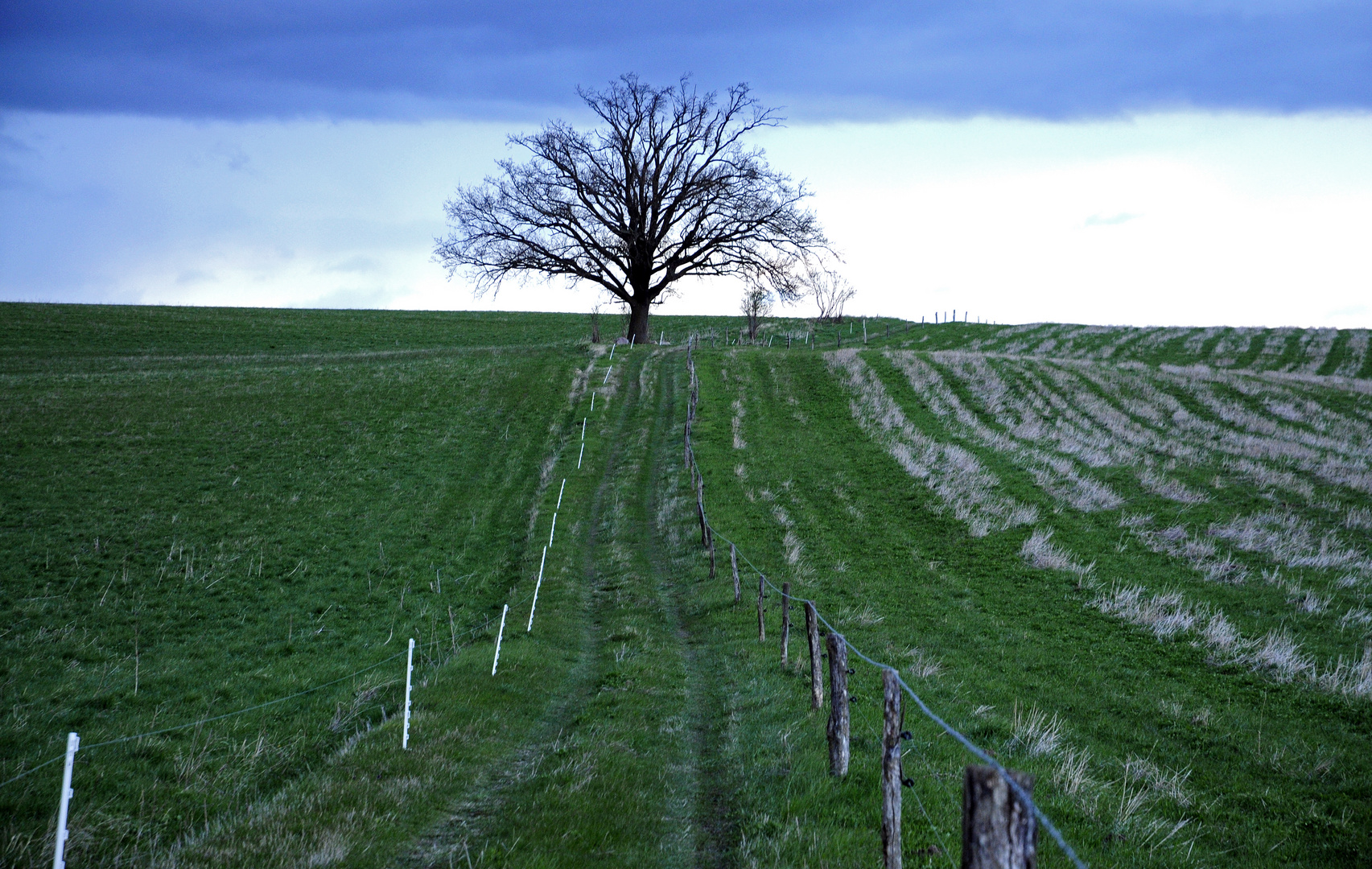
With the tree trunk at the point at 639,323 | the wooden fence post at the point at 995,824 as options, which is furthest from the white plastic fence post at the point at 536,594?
the tree trunk at the point at 639,323

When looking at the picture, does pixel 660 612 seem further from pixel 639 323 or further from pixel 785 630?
pixel 639 323

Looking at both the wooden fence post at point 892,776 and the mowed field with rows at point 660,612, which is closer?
the wooden fence post at point 892,776

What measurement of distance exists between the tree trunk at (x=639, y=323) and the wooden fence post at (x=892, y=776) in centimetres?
4834

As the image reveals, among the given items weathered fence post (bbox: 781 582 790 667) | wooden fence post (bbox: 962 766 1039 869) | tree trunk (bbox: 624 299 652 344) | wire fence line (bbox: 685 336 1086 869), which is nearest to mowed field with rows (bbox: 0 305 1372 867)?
weathered fence post (bbox: 781 582 790 667)

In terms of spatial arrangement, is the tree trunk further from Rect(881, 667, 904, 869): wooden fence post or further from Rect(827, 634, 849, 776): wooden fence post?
Rect(881, 667, 904, 869): wooden fence post

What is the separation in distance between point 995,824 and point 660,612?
13.8 meters

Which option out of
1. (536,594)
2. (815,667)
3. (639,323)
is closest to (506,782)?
(815,667)

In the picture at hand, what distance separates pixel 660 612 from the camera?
17.6 meters

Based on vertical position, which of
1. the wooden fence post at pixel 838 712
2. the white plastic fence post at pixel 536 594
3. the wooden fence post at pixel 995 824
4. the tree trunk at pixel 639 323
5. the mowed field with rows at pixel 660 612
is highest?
the tree trunk at pixel 639 323

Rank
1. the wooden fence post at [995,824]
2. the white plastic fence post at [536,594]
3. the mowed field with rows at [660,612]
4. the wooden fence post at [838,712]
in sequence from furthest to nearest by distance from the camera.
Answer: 1. the white plastic fence post at [536,594]
2. the wooden fence post at [838,712]
3. the mowed field with rows at [660,612]
4. the wooden fence post at [995,824]

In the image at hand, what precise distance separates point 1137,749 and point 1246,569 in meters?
10.9

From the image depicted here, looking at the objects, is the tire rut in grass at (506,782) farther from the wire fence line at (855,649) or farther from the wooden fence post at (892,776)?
the wire fence line at (855,649)

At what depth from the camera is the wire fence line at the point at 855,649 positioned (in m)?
3.99

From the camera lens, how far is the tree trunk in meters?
53.8
